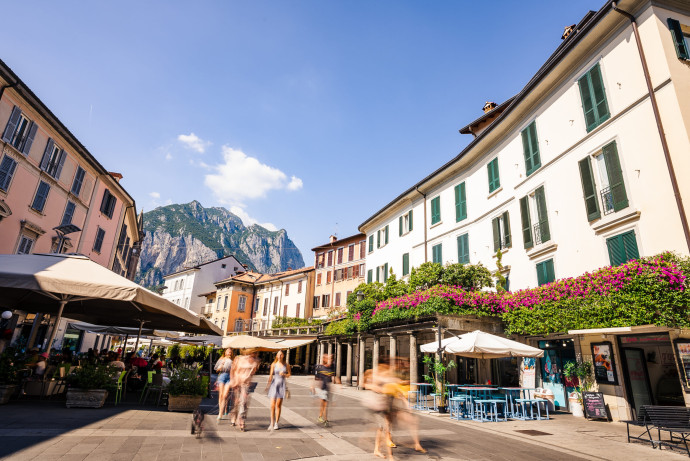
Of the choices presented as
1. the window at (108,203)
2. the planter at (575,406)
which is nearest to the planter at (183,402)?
the planter at (575,406)

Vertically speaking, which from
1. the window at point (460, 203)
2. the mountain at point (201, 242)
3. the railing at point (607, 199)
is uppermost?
the mountain at point (201, 242)

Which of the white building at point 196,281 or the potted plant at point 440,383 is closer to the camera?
the potted plant at point 440,383

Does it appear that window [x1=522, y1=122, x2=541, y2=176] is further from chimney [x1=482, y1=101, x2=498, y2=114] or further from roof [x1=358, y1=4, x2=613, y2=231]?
chimney [x1=482, y1=101, x2=498, y2=114]

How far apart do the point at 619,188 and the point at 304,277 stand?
33645mm

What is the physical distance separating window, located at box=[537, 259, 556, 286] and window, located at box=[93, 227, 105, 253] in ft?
81.8

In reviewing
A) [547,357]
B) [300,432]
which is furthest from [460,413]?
[300,432]

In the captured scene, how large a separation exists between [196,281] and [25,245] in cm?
3942

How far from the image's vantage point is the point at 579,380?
13.0 metres

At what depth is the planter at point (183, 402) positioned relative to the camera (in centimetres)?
926

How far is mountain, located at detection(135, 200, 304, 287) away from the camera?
127 m

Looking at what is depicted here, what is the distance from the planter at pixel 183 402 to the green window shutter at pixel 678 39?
672 inches

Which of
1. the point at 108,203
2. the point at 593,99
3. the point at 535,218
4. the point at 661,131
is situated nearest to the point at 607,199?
the point at 661,131

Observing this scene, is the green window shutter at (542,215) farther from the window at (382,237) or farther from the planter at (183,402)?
the planter at (183,402)

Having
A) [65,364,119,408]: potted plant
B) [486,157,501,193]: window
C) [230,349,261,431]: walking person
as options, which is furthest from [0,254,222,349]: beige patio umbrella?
[486,157,501,193]: window
